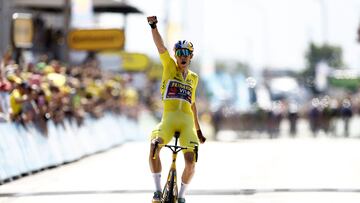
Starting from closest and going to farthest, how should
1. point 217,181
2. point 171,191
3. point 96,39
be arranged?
1. point 171,191
2. point 217,181
3. point 96,39

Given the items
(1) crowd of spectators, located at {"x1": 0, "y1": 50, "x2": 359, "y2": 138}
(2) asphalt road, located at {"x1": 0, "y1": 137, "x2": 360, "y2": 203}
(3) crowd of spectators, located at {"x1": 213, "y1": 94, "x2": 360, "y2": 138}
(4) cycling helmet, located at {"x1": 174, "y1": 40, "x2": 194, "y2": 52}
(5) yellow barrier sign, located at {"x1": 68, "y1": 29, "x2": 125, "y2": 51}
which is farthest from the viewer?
(3) crowd of spectators, located at {"x1": 213, "y1": 94, "x2": 360, "y2": 138}

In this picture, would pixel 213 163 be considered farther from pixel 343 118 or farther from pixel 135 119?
pixel 343 118

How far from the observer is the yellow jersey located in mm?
11148

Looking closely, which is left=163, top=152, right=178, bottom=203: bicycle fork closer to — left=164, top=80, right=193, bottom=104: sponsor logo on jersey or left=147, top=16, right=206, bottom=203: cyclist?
left=147, top=16, right=206, bottom=203: cyclist

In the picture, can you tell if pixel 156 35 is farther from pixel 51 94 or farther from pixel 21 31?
pixel 21 31

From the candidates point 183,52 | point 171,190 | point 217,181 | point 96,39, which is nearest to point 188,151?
point 171,190

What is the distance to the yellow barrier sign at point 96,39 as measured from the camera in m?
32.5

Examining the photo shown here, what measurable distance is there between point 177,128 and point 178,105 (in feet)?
0.83

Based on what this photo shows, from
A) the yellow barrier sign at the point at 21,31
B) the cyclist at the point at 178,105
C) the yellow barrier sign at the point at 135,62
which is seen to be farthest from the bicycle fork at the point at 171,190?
the yellow barrier sign at the point at 135,62

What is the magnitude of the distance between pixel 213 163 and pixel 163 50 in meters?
9.99

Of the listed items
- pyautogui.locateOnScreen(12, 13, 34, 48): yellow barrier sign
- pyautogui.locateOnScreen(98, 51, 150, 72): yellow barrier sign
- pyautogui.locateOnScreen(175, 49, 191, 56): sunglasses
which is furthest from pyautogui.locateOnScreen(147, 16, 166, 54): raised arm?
pyautogui.locateOnScreen(98, 51, 150, 72): yellow barrier sign

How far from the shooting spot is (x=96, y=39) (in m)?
32.8

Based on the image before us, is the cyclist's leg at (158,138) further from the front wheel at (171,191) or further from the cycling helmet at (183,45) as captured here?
the cycling helmet at (183,45)

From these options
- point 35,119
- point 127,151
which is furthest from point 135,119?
point 35,119
